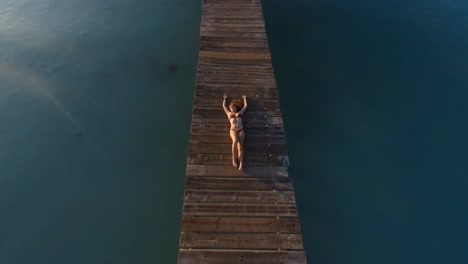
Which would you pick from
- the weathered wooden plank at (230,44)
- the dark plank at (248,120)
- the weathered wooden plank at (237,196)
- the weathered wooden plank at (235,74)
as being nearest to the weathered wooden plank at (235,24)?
the weathered wooden plank at (230,44)

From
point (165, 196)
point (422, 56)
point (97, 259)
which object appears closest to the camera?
point (97, 259)

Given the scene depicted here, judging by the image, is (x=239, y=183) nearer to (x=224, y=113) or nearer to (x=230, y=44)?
(x=224, y=113)

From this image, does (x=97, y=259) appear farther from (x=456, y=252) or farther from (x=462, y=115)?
(x=462, y=115)

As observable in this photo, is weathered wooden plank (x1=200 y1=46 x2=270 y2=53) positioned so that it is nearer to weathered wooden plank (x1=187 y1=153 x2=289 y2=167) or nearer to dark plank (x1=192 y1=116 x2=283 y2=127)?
dark plank (x1=192 y1=116 x2=283 y2=127)

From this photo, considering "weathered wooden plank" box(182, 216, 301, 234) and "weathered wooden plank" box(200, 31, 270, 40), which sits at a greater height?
"weathered wooden plank" box(200, 31, 270, 40)

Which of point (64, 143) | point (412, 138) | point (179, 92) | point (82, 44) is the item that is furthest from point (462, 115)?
point (82, 44)

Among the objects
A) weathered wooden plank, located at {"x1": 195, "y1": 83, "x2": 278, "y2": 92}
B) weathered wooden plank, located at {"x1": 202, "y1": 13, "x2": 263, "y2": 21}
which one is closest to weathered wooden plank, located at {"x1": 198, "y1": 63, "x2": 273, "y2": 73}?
weathered wooden plank, located at {"x1": 195, "y1": 83, "x2": 278, "y2": 92}

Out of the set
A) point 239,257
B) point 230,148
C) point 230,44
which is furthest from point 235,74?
point 239,257

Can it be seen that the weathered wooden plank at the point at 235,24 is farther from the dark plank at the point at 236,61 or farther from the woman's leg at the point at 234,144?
the woman's leg at the point at 234,144
